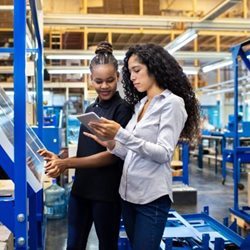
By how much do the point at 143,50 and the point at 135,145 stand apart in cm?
44

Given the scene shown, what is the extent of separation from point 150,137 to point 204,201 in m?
4.56

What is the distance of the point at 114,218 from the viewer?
177cm

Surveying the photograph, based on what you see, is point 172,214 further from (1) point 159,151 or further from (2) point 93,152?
(1) point 159,151

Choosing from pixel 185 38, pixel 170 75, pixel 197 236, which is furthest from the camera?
pixel 185 38

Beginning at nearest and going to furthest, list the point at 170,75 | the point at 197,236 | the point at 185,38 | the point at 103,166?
the point at 170,75, the point at 103,166, the point at 197,236, the point at 185,38

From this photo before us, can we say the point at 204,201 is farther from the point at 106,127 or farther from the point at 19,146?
the point at 19,146

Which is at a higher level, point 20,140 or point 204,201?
point 20,140

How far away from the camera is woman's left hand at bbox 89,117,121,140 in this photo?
145cm

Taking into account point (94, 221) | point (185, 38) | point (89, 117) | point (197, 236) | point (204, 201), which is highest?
point (185, 38)

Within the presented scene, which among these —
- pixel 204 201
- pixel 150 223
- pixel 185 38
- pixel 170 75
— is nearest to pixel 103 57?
pixel 170 75

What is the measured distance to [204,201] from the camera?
5801 mm

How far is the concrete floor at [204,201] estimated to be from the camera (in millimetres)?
3939

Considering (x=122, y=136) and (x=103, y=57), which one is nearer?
(x=122, y=136)

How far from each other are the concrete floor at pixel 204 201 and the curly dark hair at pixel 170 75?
2.35m
